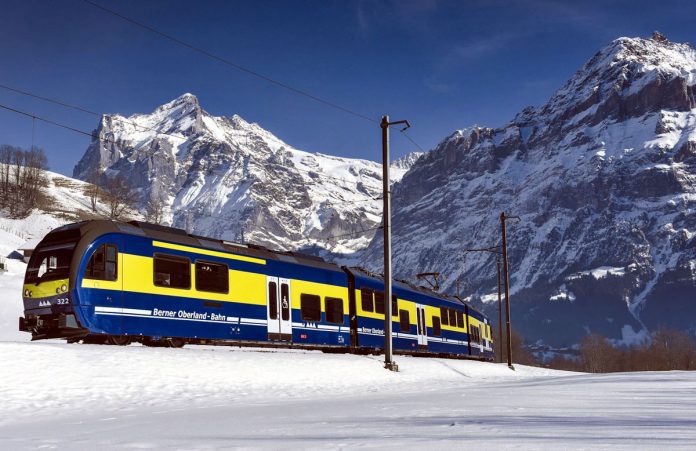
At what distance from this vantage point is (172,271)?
72.7 feet

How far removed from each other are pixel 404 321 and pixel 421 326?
8.51ft

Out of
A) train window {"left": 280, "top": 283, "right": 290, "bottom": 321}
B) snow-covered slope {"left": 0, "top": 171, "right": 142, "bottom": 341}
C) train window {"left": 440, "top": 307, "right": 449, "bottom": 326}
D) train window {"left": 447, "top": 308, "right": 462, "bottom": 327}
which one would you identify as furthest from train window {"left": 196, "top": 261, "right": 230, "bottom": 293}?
train window {"left": 447, "top": 308, "right": 462, "bottom": 327}

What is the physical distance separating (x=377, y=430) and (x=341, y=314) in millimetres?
22602

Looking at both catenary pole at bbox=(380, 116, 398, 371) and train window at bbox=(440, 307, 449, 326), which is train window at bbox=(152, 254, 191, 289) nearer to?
catenary pole at bbox=(380, 116, 398, 371)

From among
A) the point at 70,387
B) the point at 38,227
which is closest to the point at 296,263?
the point at 70,387

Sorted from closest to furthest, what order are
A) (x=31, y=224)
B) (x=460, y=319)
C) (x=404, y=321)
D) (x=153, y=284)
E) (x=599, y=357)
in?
(x=153, y=284), (x=404, y=321), (x=460, y=319), (x=31, y=224), (x=599, y=357)

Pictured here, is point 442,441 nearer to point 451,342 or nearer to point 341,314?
point 341,314

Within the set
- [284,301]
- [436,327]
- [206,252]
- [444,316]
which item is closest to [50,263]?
[206,252]

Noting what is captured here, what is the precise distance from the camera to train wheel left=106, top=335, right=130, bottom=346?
20.8m

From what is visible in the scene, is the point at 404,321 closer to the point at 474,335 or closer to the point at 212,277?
the point at 212,277

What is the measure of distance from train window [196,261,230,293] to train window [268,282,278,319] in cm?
226

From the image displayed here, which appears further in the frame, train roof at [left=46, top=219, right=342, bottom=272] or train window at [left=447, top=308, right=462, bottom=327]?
train window at [left=447, top=308, right=462, bottom=327]

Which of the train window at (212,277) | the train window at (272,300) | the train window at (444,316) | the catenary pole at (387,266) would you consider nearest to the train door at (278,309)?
the train window at (272,300)

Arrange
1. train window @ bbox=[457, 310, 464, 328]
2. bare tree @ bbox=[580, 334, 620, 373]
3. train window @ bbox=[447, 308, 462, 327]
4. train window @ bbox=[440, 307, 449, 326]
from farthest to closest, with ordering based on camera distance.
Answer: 1. bare tree @ bbox=[580, 334, 620, 373]
2. train window @ bbox=[457, 310, 464, 328]
3. train window @ bbox=[447, 308, 462, 327]
4. train window @ bbox=[440, 307, 449, 326]
